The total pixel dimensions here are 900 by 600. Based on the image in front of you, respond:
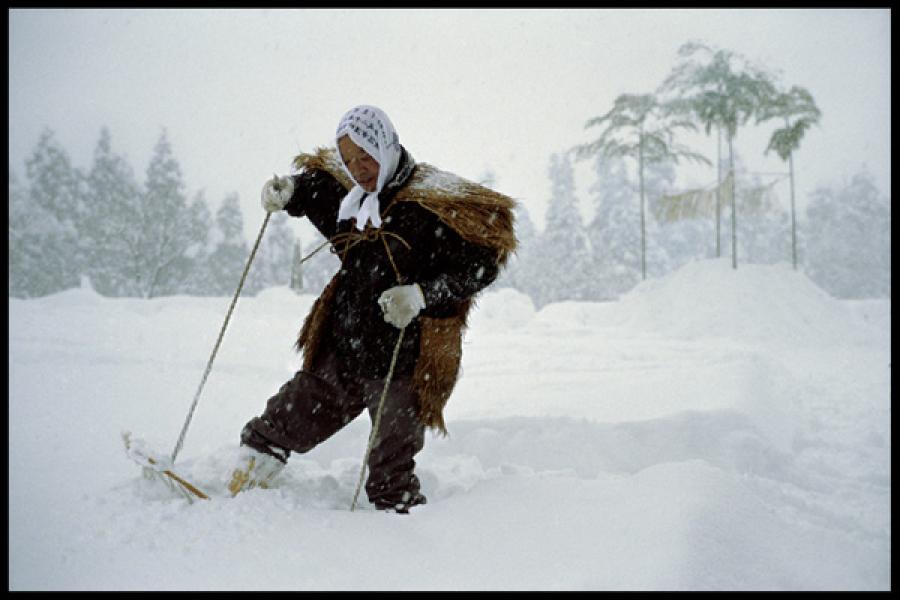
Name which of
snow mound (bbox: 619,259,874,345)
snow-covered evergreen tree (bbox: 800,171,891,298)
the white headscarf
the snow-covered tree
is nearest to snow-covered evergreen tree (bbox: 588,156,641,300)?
snow mound (bbox: 619,259,874,345)

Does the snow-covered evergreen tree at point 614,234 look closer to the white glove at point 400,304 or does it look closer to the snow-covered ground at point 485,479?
the snow-covered ground at point 485,479

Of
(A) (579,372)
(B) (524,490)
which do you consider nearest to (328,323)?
(B) (524,490)

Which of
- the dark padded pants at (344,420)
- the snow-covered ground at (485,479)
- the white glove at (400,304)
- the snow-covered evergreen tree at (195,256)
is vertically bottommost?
the snow-covered ground at (485,479)

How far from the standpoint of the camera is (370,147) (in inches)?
85.0

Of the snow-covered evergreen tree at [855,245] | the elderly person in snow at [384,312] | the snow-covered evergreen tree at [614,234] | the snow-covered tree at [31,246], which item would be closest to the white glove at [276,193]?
the elderly person in snow at [384,312]

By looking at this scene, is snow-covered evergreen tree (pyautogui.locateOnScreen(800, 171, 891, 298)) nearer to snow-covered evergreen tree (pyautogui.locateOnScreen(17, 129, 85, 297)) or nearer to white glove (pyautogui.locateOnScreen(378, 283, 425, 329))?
white glove (pyautogui.locateOnScreen(378, 283, 425, 329))

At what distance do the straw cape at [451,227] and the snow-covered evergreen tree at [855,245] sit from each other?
36981 mm

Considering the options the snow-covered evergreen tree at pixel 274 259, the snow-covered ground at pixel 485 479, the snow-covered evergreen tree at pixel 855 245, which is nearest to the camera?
the snow-covered ground at pixel 485 479

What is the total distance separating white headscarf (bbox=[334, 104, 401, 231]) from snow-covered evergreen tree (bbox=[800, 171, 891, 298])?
37.3m

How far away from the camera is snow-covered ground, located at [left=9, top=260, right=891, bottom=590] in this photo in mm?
1453

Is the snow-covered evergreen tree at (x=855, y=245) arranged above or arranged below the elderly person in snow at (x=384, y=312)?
above

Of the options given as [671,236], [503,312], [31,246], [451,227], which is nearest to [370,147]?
[451,227]

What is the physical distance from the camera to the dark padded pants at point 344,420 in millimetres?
2146

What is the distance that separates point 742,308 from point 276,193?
12069 mm
